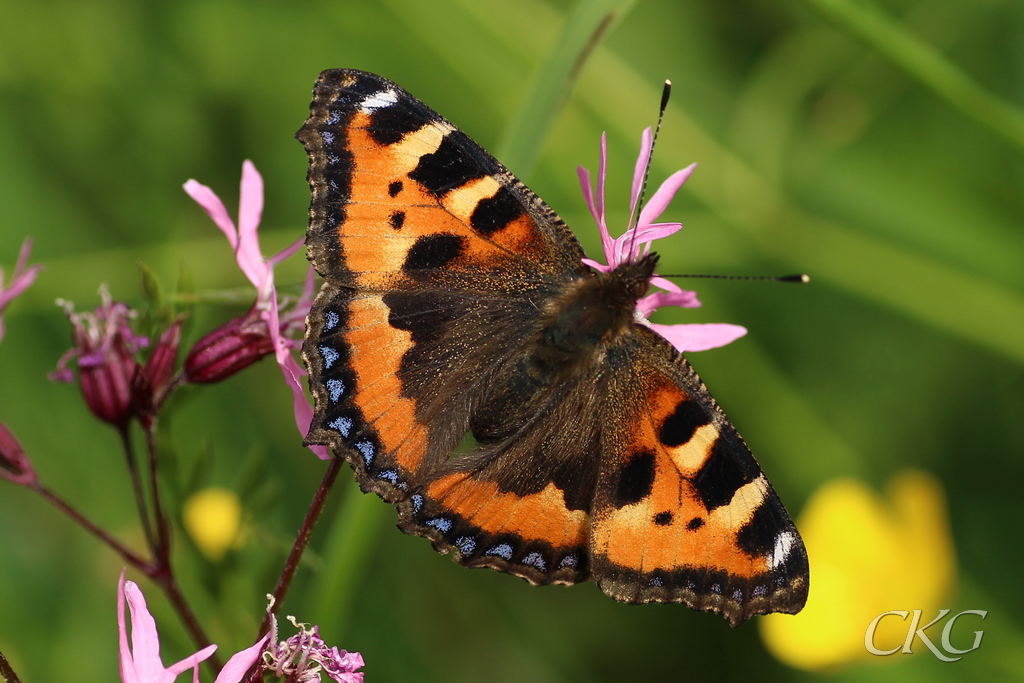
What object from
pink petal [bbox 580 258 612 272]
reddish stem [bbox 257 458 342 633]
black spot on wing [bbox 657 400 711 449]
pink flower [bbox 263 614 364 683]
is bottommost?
pink flower [bbox 263 614 364 683]

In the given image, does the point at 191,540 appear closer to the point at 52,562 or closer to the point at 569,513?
the point at 569,513

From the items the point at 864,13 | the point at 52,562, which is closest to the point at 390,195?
the point at 864,13

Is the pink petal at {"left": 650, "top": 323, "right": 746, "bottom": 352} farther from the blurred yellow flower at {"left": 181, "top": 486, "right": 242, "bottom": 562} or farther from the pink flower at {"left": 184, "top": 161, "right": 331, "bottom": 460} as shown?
the blurred yellow flower at {"left": 181, "top": 486, "right": 242, "bottom": 562}

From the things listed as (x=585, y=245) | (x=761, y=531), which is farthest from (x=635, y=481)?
(x=585, y=245)

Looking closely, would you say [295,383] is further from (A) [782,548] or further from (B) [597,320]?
(A) [782,548]

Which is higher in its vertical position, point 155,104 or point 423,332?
point 155,104

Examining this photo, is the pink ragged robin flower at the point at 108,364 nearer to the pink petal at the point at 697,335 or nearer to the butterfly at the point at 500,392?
the butterfly at the point at 500,392

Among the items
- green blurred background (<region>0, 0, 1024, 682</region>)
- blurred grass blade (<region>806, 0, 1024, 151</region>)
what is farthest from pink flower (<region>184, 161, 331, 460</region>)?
blurred grass blade (<region>806, 0, 1024, 151</region>)
